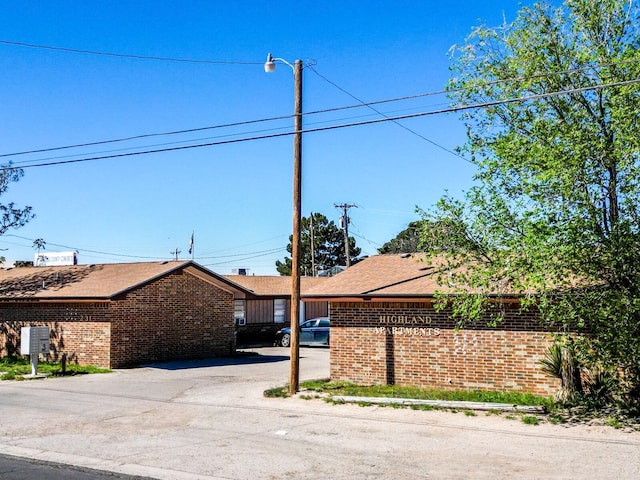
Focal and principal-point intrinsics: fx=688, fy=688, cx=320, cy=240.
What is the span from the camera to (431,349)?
57.1ft

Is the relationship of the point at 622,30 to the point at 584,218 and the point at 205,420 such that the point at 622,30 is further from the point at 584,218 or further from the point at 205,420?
the point at 205,420

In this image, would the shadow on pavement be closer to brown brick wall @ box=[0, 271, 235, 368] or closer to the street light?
brown brick wall @ box=[0, 271, 235, 368]

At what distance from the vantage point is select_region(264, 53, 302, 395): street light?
17.3 m

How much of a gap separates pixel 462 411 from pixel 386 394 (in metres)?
2.44

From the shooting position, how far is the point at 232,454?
1103 centimetres

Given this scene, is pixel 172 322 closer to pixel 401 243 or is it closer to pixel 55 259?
pixel 55 259

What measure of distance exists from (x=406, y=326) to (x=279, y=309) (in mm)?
21998

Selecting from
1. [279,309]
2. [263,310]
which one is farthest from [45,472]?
[279,309]

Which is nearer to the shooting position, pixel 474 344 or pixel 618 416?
pixel 618 416

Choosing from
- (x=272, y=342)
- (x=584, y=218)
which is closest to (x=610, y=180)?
(x=584, y=218)

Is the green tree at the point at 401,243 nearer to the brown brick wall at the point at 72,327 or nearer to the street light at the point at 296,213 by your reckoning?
the brown brick wall at the point at 72,327

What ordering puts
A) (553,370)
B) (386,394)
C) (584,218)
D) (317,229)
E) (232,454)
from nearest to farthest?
(232,454), (584,218), (553,370), (386,394), (317,229)

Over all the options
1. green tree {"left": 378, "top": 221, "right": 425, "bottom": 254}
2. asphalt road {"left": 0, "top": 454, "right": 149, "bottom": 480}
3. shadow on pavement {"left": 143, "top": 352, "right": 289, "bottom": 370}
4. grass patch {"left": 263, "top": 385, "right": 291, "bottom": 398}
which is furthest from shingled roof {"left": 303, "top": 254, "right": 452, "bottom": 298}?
green tree {"left": 378, "top": 221, "right": 425, "bottom": 254}

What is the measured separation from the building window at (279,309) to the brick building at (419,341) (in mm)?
18986
